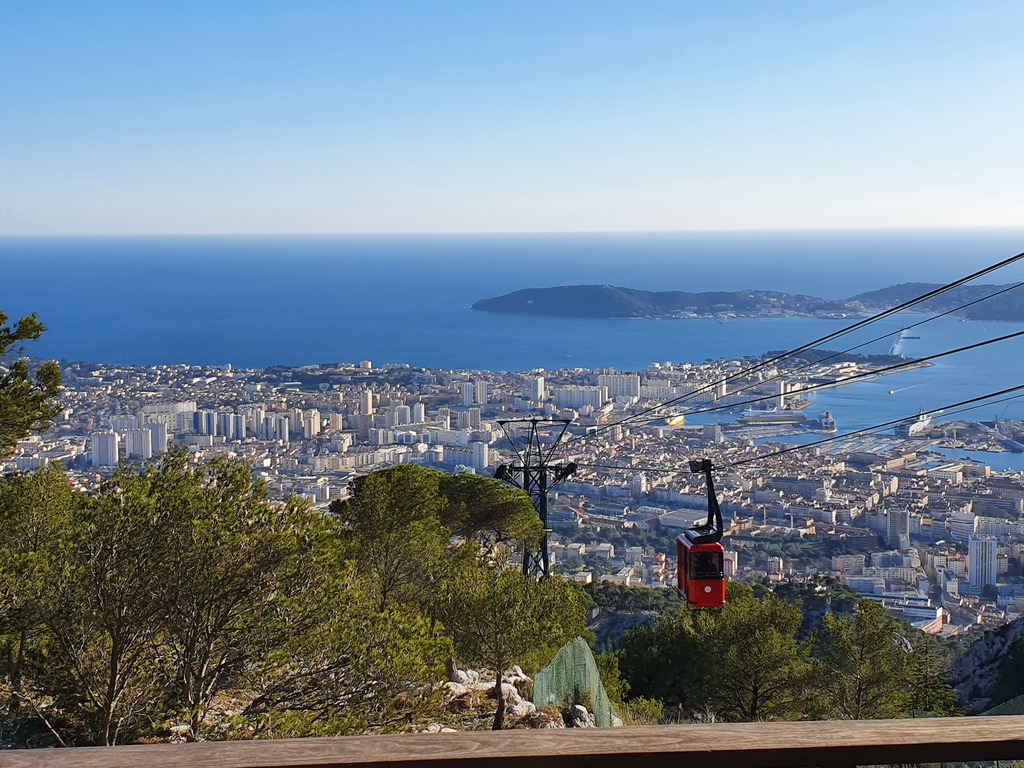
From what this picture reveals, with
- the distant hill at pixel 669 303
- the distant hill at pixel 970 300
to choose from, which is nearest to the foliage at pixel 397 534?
the distant hill at pixel 970 300

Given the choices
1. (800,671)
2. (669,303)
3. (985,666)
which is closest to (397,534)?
(800,671)

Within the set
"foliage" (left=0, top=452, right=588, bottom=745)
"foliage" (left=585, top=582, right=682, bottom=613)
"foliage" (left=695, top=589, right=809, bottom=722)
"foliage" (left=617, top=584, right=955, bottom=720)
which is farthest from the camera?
"foliage" (left=585, top=582, right=682, bottom=613)

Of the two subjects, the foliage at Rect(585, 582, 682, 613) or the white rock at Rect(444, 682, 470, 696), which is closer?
the white rock at Rect(444, 682, 470, 696)

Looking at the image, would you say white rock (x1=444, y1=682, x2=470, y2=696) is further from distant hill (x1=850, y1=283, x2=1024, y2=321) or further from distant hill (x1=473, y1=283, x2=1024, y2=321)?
distant hill (x1=473, y1=283, x2=1024, y2=321)

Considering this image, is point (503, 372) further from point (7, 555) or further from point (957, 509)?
point (7, 555)

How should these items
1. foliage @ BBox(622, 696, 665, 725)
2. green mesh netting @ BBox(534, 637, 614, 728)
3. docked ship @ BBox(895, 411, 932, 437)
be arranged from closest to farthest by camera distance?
green mesh netting @ BBox(534, 637, 614, 728), foliage @ BBox(622, 696, 665, 725), docked ship @ BBox(895, 411, 932, 437)

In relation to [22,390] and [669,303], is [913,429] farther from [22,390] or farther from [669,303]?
[22,390]

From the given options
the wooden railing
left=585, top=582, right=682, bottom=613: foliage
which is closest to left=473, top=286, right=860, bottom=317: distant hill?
left=585, top=582, right=682, bottom=613: foliage
